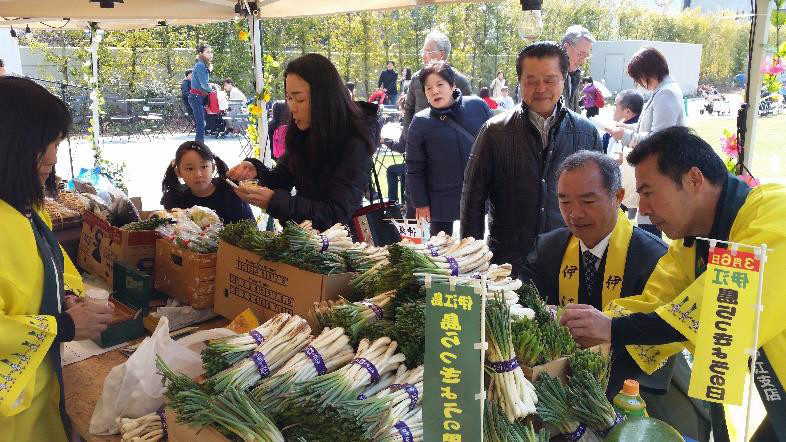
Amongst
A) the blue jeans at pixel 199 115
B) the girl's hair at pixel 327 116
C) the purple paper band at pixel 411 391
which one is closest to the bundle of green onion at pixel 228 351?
the purple paper band at pixel 411 391

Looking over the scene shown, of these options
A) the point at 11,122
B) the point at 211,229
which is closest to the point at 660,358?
the point at 211,229

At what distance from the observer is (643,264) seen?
2.37m

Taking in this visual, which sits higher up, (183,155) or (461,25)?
(461,25)

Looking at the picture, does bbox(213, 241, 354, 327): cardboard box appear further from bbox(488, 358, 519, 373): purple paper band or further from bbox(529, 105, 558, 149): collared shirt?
bbox(529, 105, 558, 149): collared shirt

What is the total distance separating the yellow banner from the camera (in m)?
1.28

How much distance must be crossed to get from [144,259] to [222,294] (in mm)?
571

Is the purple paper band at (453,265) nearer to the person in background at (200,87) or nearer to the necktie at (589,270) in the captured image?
the necktie at (589,270)

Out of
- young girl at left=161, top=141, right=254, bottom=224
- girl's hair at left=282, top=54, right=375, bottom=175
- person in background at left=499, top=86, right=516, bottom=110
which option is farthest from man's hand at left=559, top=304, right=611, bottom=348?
person in background at left=499, top=86, right=516, bottom=110

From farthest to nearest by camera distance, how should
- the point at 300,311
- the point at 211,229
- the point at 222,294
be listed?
the point at 211,229, the point at 222,294, the point at 300,311

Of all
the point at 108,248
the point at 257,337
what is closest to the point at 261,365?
the point at 257,337

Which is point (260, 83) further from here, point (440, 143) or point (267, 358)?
point (267, 358)

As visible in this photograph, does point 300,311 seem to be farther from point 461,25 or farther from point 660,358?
point 461,25

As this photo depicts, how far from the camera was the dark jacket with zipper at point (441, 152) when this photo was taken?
4664 mm

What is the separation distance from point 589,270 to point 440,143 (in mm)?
2358
